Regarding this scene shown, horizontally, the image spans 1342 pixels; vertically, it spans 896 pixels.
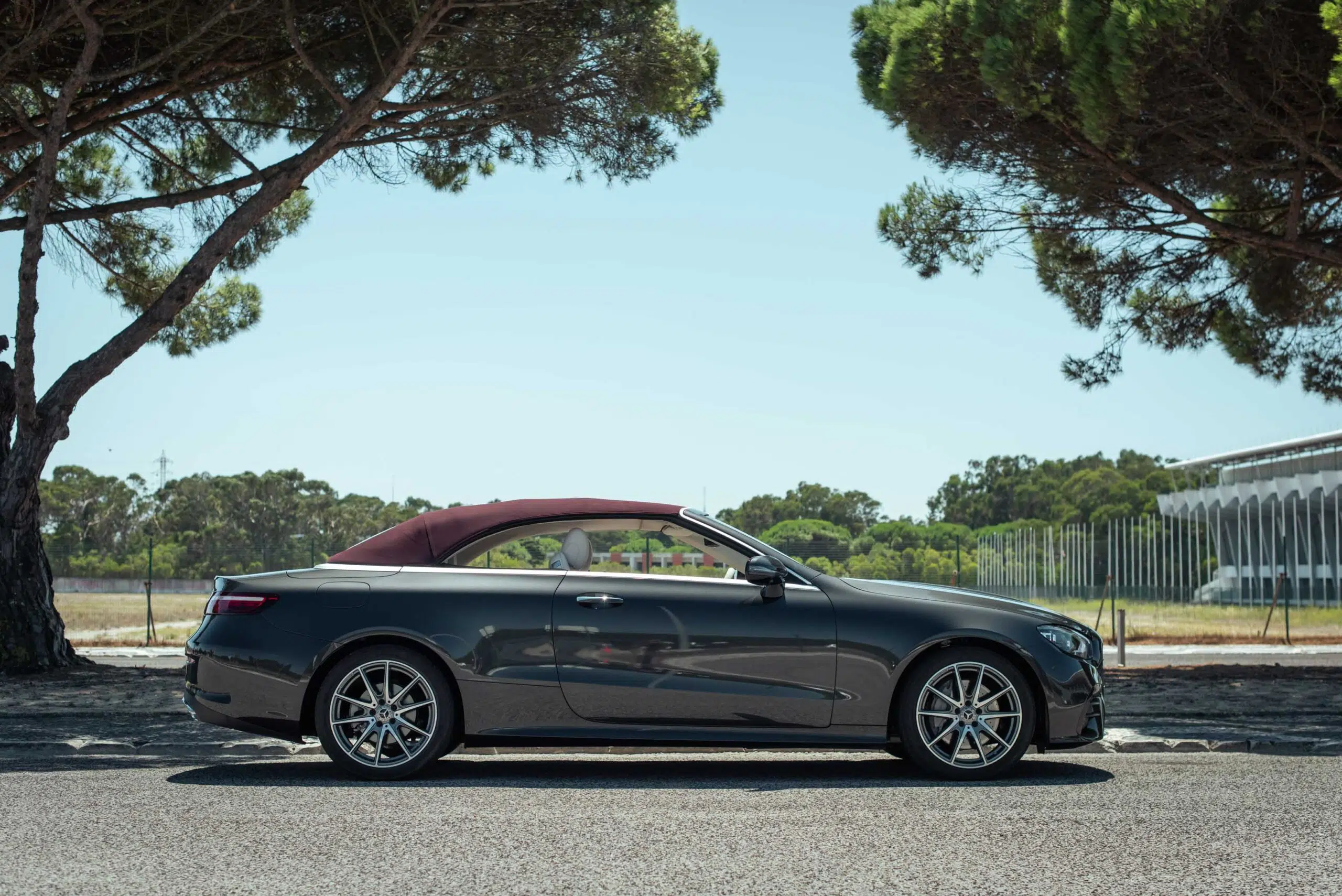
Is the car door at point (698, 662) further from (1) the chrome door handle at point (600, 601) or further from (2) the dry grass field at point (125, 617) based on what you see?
(2) the dry grass field at point (125, 617)

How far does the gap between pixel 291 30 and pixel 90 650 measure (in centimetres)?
1339

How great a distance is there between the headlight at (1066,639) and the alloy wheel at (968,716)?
343 mm

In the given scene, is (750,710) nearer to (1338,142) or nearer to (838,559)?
(1338,142)

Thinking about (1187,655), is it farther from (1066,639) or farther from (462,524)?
(462,524)

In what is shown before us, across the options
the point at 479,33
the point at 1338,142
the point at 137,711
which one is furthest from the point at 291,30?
the point at 1338,142

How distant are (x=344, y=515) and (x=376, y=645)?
342ft

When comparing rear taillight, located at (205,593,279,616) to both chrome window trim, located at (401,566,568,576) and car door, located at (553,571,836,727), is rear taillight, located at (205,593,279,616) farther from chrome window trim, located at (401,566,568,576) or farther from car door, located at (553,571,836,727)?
car door, located at (553,571,836,727)

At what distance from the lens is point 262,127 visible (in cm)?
1795

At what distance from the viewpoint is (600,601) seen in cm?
735

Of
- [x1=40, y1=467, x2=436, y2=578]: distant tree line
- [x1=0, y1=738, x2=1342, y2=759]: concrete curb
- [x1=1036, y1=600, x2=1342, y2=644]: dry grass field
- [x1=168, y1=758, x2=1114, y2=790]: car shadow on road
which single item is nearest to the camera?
[x1=168, y1=758, x2=1114, y2=790]: car shadow on road

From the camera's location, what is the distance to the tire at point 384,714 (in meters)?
7.23

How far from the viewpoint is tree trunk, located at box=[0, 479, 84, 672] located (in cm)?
1390

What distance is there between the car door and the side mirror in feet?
0.20

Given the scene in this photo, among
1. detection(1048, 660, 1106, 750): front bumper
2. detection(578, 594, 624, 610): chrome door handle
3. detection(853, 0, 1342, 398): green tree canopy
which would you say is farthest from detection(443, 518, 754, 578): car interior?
detection(853, 0, 1342, 398): green tree canopy
